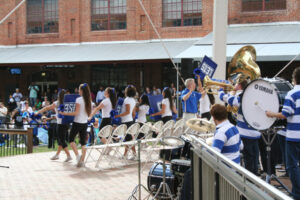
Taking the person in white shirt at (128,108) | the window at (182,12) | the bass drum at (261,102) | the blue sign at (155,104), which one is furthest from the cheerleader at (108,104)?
the window at (182,12)

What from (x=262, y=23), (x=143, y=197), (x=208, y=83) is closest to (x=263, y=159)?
(x=208, y=83)

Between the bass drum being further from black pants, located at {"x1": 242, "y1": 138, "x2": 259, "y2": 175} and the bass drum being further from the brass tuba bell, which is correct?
the brass tuba bell

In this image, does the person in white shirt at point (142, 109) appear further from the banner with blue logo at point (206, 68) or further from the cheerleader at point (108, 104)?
the banner with blue logo at point (206, 68)

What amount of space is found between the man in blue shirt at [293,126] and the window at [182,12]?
71.1ft

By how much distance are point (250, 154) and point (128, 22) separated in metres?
23.0

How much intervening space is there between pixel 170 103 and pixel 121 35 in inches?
693

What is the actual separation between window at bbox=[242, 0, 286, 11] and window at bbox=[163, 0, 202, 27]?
9.90 ft

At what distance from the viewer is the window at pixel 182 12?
27.2 metres

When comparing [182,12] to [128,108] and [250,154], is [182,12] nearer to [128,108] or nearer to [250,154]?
[128,108]

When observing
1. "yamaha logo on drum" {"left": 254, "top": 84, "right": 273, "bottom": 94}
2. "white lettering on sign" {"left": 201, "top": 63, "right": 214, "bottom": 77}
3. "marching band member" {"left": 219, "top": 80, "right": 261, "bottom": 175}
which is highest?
"white lettering on sign" {"left": 201, "top": 63, "right": 214, "bottom": 77}

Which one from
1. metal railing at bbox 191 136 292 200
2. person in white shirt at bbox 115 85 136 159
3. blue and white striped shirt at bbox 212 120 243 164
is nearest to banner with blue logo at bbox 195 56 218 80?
blue and white striped shirt at bbox 212 120 243 164

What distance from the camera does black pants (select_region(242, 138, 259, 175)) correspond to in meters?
6.75

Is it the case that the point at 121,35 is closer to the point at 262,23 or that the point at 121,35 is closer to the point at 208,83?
the point at 262,23

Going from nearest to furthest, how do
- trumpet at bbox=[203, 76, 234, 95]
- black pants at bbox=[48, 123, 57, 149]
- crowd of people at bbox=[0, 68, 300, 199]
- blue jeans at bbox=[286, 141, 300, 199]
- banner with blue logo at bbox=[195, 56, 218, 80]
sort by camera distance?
crowd of people at bbox=[0, 68, 300, 199], blue jeans at bbox=[286, 141, 300, 199], trumpet at bbox=[203, 76, 234, 95], banner with blue logo at bbox=[195, 56, 218, 80], black pants at bbox=[48, 123, 57, 149]
